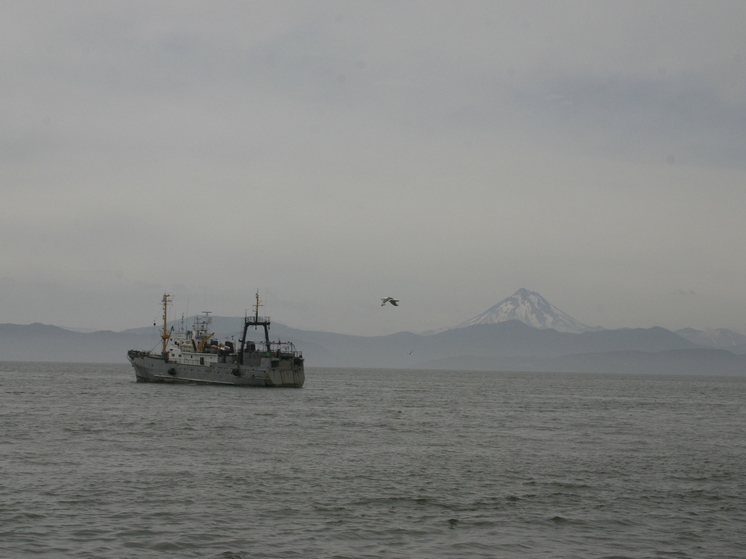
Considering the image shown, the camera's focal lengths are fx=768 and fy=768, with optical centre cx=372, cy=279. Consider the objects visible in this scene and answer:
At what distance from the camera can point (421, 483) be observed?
31.7m

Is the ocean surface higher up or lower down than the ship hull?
lower down

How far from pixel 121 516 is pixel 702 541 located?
18.3 m

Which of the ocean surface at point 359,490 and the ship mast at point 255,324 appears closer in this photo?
the ocean surface at point 359,490

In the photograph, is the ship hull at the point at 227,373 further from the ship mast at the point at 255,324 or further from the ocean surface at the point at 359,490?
the ocean surface at the point at 359,490

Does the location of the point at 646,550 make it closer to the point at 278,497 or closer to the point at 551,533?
the point at 551,533

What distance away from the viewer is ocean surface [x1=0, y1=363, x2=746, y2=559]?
22391 millimetres

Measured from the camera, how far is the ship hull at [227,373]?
311 ft

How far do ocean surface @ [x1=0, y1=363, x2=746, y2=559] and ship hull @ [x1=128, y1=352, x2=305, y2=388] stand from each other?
124ft

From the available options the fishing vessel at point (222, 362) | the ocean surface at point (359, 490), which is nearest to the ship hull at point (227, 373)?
the fishing vessel at point (222, 362)

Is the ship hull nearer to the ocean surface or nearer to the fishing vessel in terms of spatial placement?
the fishing vessel

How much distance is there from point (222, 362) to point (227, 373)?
2.04 meters

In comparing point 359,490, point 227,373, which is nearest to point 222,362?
point 227,373

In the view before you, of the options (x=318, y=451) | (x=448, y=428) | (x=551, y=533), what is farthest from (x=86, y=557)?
(x=448, y=428)

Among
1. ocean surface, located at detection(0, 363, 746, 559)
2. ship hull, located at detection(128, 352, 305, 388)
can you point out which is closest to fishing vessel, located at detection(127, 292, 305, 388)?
ship hull, located at detection(128, 352, 305, 388)
